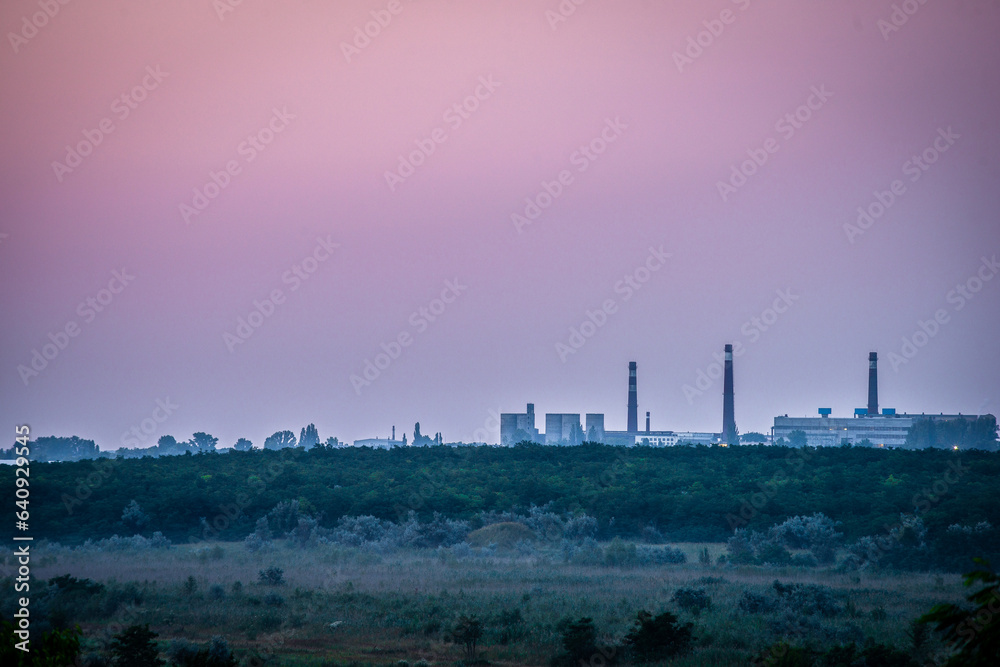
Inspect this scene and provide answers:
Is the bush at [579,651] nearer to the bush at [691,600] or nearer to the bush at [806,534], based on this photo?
the bush at [691,600]

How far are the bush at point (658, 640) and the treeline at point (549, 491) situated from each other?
944 inches

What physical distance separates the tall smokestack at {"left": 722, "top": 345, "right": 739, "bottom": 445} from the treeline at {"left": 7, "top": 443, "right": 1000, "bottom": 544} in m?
69.5

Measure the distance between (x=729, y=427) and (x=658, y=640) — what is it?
12420 cm

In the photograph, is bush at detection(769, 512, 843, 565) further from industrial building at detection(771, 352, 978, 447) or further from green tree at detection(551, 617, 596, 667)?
industrial building at detection(771, 352, 978, 447)

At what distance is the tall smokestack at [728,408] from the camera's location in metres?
141

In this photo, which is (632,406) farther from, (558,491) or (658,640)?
(658,640)

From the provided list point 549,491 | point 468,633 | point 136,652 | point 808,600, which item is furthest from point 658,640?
point 549,491

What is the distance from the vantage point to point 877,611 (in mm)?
26328

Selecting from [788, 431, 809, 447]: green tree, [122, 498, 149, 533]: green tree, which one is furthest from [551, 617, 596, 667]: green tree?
[788, 431, 809, 447]: green tree

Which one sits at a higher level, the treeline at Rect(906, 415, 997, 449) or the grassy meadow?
the treeline at Rect(906, 415, 997, 449)

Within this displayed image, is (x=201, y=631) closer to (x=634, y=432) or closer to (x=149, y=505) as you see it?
(x=149, y=505)

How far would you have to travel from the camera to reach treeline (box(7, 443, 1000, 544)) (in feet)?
165

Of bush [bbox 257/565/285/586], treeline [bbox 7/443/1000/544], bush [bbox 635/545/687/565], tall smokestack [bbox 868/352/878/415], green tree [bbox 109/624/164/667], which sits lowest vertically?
bush [bbox 635/545/687/565]

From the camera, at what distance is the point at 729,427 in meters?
142
